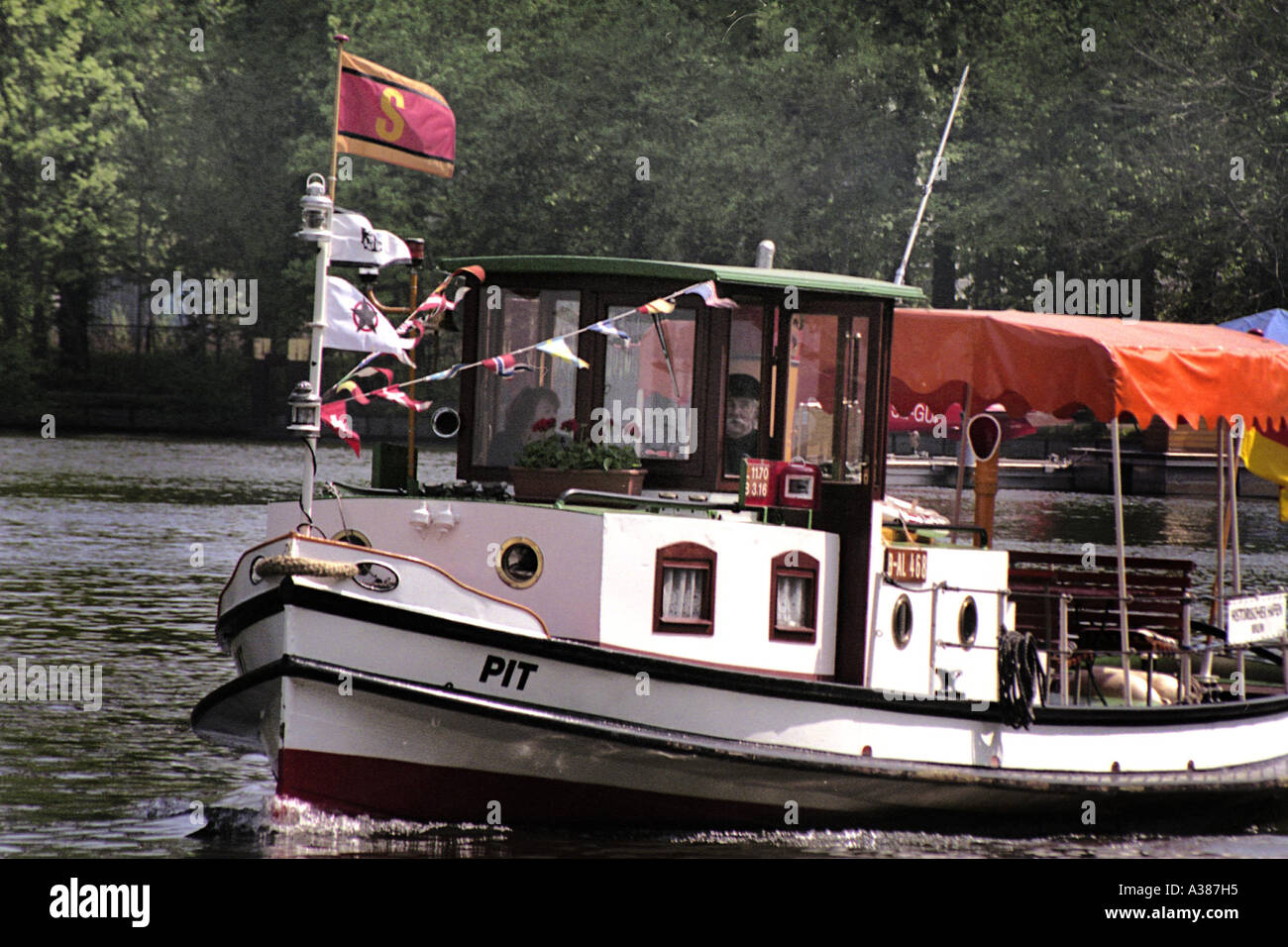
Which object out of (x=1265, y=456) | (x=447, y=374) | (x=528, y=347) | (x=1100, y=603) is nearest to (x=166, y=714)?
(x=528, y=347)

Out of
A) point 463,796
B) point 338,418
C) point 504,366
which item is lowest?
point 463,796

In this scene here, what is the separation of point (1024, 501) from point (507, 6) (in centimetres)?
3155

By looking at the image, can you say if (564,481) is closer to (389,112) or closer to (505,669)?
(505,669)

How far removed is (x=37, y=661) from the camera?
1797 centimetres

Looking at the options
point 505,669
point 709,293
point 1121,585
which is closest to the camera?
point 505,669

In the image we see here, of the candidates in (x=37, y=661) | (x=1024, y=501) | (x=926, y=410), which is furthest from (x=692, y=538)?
(x=1024, y=501)

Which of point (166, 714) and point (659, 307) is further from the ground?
point (659, 307)

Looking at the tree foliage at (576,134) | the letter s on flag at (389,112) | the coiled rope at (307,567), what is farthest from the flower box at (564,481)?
the tree foliage at (576,134)

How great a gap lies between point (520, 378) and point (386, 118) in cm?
220

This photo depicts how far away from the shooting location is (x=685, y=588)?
1123cm

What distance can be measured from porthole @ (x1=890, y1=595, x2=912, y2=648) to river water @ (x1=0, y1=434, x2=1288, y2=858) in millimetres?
1435

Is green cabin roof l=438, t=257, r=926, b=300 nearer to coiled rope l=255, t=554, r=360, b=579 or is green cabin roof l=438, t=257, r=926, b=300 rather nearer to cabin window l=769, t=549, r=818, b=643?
cabin window l=769, t=549, r=818, b=643

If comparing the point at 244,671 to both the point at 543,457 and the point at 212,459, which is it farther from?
the point at 212,459
